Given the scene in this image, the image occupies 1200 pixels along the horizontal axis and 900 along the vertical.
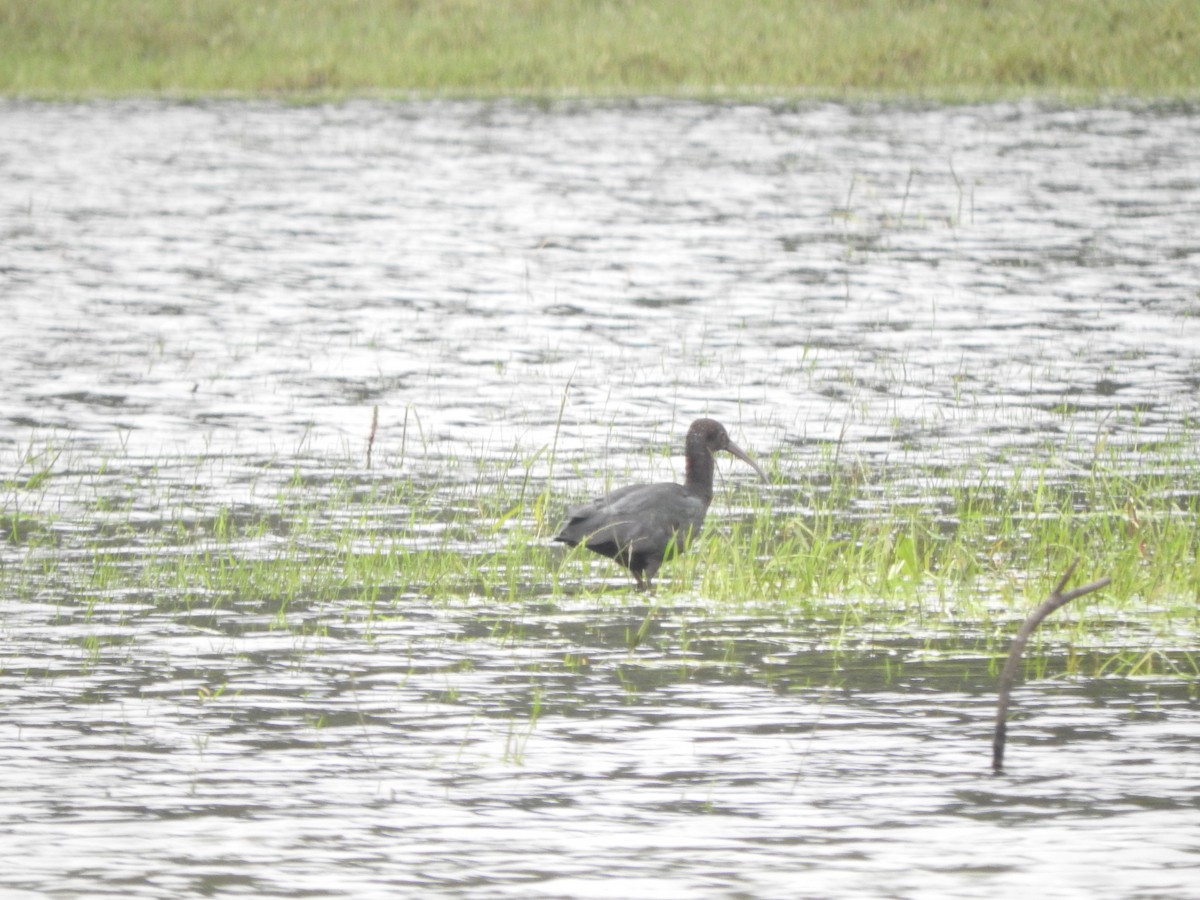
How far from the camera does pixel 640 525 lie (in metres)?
9.73

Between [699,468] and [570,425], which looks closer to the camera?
[699,468]

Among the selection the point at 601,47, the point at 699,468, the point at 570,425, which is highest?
the point at 601,47

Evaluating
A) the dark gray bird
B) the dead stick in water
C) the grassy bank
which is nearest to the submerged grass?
the dark gray bird

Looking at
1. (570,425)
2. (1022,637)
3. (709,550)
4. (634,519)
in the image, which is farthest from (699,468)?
(1022,637)

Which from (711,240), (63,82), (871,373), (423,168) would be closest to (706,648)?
(871,373)

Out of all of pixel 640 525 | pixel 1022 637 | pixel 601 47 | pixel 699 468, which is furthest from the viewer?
pixel 601 47

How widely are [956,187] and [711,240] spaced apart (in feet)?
15.9

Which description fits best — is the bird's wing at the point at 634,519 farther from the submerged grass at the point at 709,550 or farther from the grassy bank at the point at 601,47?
the grassy bank at the point at 601,47

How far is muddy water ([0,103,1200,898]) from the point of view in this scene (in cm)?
636

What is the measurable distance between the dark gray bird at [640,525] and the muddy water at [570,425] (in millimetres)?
303

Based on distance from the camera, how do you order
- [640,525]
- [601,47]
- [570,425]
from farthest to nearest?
[601,47]
[570,425]
[640,525]

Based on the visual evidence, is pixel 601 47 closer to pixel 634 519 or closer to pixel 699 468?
pixel 699 468

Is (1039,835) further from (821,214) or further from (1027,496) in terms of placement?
(821,214)

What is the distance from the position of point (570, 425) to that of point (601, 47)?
2555 centimetres
